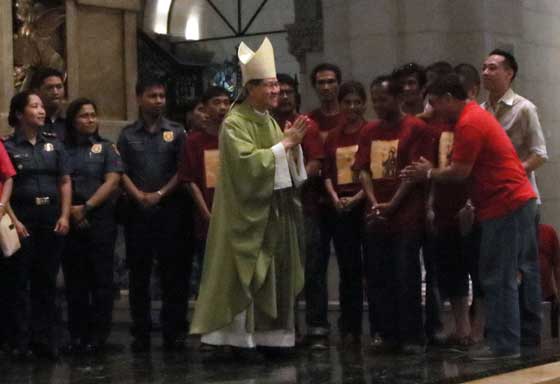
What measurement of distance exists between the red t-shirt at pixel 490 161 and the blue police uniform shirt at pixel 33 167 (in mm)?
2507

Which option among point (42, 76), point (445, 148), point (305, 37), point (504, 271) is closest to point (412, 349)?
point (504, 271)

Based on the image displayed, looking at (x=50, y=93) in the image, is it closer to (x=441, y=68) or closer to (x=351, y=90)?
(x=351, y=90)

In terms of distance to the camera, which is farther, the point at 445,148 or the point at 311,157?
the point at 311,157

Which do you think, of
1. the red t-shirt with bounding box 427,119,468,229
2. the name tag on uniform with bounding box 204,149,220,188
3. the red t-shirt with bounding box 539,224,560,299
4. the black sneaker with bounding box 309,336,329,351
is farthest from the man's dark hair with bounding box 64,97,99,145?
the red t-shirt with bounding box 539,224,560,299

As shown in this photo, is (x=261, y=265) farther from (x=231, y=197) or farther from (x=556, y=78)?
(x=556, y=78)

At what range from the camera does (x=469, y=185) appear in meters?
8.88

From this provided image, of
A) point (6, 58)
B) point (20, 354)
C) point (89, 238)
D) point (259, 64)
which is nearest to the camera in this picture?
point (259, 64)

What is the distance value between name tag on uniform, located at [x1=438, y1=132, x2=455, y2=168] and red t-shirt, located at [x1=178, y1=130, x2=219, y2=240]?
1.46 metres

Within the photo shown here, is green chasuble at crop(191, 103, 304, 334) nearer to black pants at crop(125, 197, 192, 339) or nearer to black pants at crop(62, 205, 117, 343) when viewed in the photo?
black pants at crop(125, 197, 192, 339)

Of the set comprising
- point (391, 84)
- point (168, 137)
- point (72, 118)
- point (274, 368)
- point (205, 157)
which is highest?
point (391, 84)

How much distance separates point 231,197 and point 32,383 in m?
1.62

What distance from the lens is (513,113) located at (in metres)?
8.77

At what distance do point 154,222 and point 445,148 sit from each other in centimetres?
199

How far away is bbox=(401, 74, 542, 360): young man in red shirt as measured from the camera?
806 cm
